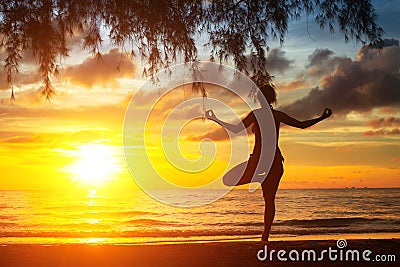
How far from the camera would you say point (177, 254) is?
5637 mm

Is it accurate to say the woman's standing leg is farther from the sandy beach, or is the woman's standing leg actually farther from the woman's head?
the woman's head

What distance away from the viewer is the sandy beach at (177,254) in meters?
5.26

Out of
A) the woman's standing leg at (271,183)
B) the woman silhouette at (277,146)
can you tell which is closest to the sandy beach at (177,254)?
the woman's standing leg at (271,183)

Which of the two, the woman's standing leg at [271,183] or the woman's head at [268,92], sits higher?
the woman's head at [268,92]

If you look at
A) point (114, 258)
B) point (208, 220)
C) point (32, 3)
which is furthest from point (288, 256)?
point (208, 220)

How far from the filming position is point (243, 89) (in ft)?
19.3

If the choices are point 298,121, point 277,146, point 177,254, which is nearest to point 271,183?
point 277,146

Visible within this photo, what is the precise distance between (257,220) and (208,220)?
221cm

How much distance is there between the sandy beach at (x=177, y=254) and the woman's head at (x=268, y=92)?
154 centimetres

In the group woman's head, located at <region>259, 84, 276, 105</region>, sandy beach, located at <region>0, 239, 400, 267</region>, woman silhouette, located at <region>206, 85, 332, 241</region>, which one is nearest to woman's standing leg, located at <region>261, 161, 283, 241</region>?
woman silhouette, located at <region>206, 85, 332, 241</region>

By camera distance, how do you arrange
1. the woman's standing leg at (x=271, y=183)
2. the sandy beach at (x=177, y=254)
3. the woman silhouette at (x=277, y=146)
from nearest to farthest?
the sandy beach at (x=177, y=254) → the woman silhouette at (x=277, y=146) → the woman's standing leg at (x=271, y=183)

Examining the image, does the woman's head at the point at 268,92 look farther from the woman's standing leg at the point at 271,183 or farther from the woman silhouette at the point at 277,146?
the woman's standing leg at the point at 271,183

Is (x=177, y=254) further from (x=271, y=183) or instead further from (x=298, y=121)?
(x=298, y=121)

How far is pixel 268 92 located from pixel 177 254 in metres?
1.89
